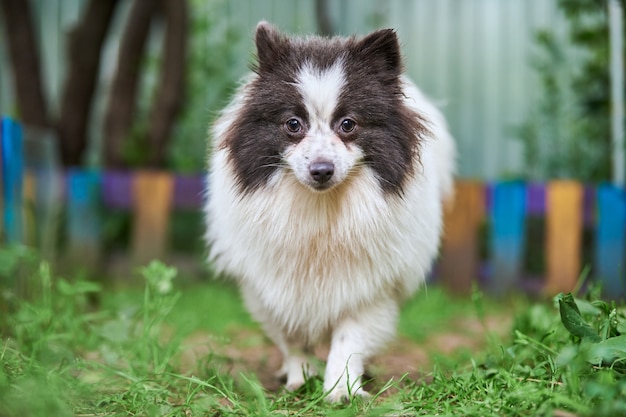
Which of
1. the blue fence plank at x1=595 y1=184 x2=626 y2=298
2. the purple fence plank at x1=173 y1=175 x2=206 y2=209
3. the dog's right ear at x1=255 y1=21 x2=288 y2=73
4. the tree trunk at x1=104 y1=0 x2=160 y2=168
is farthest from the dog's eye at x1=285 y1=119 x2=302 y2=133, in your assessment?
the tree trunk at x1=104 y1=0 x2=160 y2=168

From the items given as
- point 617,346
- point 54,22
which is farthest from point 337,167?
point 54,22

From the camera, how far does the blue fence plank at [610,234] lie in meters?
5.60

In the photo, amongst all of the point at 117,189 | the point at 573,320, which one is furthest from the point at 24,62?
the point at 573,320

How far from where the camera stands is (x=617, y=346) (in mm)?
2500

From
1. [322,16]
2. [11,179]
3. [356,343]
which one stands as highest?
[322,16]

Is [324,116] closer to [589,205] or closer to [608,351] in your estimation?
[608,351]

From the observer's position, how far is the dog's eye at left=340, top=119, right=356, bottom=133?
298 cm

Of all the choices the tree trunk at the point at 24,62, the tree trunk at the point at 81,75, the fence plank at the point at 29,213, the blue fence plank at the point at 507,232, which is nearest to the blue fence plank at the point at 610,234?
the blue fence plank at the point at 507,232

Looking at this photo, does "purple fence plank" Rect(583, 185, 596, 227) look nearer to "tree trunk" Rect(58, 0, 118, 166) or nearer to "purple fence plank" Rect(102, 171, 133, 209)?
"purple fence plank" Rect(102, 171, 133, 209)

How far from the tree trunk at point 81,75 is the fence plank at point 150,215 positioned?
1.26 m

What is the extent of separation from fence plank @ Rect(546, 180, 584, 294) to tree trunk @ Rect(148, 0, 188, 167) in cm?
361

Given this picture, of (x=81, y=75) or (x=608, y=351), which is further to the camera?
(x=81, y=75)

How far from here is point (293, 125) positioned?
299cm

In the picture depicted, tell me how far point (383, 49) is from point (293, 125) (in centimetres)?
55
